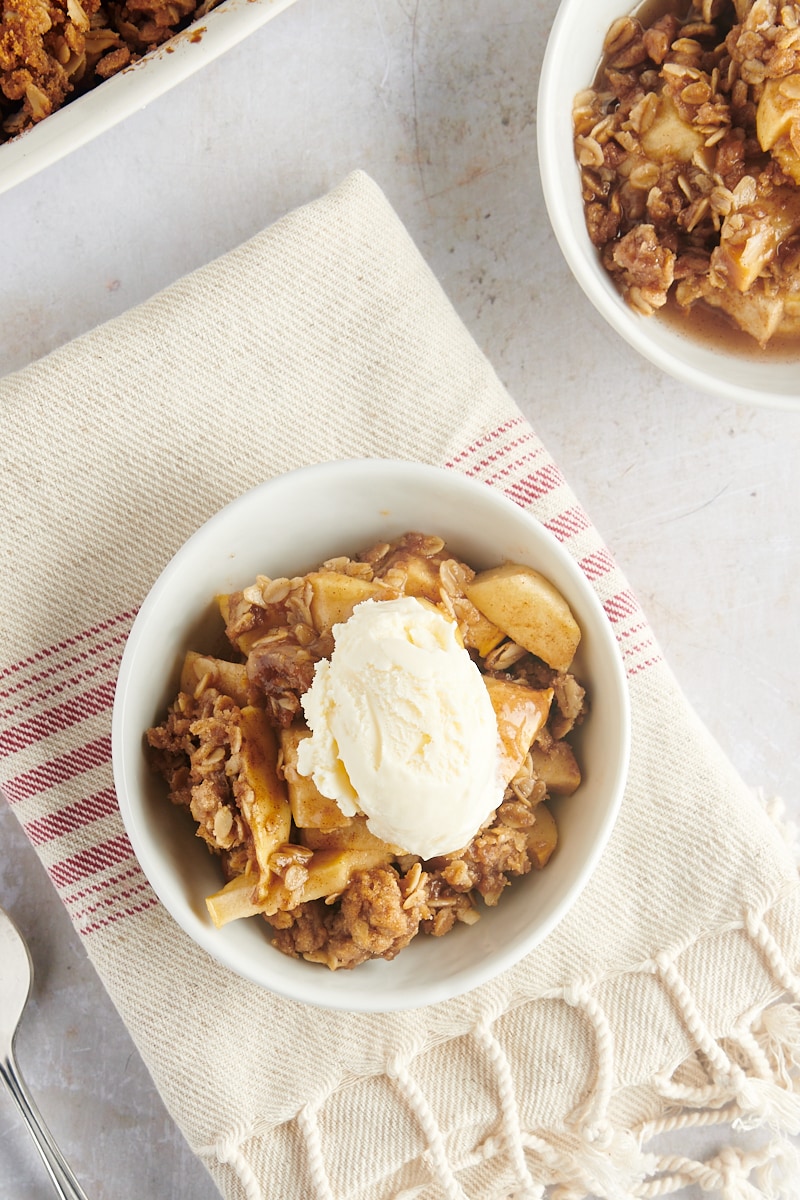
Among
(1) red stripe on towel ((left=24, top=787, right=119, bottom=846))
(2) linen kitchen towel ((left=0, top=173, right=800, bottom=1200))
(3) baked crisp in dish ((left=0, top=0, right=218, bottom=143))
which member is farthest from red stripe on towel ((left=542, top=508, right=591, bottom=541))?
(3) baked crisp in dish ((left=0, top=0, right=218, bottom=143))

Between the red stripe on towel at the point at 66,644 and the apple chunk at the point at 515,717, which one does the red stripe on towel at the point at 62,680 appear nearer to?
the red stripe on towel at the point at 66,644

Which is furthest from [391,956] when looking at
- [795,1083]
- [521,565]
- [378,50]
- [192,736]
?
[378,50]

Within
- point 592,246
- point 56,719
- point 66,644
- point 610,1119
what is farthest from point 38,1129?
point 592,246

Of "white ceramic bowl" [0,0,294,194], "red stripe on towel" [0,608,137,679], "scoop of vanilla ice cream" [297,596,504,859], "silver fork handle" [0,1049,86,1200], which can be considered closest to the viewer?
"scoop of vanilla ice cream" [297,596,504,859]

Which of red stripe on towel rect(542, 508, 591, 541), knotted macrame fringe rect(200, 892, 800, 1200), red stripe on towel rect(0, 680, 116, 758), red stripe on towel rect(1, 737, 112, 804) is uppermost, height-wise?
red stripe on towel rect(0, 680, 116, 758)

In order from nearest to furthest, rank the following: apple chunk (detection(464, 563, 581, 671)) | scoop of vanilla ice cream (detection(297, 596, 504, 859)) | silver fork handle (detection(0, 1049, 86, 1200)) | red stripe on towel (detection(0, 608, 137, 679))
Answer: scoop of vanilla ice cream (detection(297, 596, 504, 859)) → apple chunk (detection(464, 563, 581, 671)) → red stripe on towel (detection(0, 608, 137, 679)) → silver fork handle (detection(0, 1049, 86, 1200))

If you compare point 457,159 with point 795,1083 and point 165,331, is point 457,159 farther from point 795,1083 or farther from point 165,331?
point 795,1083

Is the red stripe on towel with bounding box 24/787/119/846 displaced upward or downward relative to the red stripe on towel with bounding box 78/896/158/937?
upward

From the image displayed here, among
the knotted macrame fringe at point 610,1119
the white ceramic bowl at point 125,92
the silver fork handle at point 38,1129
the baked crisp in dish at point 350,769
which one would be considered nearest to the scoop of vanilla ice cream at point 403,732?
the baked crisp in dish at point 350,769

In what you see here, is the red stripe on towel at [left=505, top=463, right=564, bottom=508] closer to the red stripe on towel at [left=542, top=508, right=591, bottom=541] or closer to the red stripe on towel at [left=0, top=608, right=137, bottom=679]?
the red stripe on towel at [left=542, top=508, right=591, bottom=541]
